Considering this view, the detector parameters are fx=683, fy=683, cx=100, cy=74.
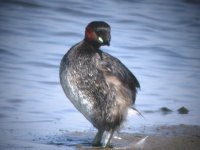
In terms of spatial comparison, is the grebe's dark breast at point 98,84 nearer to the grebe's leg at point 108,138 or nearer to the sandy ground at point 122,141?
the grebe's leg at point 108,138

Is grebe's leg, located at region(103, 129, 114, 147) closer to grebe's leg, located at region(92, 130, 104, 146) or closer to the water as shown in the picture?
grebe's leg, located at region(92, 130, 104, 146)

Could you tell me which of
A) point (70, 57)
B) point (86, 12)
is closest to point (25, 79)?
point (70, 57)

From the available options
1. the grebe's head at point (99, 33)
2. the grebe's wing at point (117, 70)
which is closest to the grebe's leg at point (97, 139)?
the grebe's wing at point (117, 70)

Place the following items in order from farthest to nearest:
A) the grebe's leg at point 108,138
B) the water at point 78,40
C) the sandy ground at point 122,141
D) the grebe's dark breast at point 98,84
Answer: the water at point 78,40 < the grebe's leg at point 108,138 < the grebe's dark breast at point 98,84 < the sandy ground at point 122,141

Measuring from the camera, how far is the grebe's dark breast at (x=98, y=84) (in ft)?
23.1

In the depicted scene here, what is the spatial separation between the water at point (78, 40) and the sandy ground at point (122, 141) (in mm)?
210

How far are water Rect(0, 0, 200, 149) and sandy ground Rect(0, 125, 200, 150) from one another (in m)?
0.21

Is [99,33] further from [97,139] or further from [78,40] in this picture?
[78,40]

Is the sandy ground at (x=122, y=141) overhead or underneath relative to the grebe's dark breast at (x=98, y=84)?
underneath

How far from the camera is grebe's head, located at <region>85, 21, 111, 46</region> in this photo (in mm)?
7159

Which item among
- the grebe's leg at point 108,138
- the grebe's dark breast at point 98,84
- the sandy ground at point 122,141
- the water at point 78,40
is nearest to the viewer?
the sandy ground at point 122,141

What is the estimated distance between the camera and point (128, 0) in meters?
16.7

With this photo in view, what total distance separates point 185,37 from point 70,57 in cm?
779

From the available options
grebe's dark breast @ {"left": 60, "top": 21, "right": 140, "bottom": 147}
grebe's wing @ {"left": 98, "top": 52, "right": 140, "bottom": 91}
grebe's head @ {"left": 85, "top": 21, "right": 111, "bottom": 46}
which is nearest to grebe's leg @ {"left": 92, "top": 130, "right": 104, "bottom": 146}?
grebe's dark breast @ {"left": 60, "top": 21, "right": 140, "bottom": 147}
